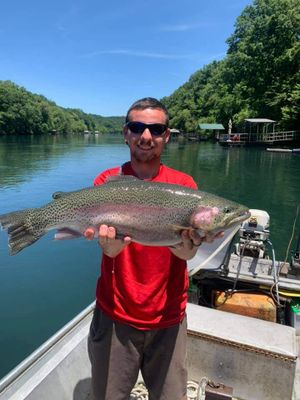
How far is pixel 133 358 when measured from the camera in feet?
9.25

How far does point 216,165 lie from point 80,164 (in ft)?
44.2

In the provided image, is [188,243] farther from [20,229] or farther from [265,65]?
[265,65]

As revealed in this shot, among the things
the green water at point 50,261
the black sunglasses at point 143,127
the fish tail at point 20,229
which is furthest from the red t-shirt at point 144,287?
the green water at point 50,261

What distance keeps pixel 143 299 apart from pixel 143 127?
48.4 inches

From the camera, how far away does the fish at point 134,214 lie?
2658 mm

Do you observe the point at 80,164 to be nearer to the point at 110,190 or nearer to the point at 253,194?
the point at 253,194

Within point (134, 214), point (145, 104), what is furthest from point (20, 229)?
point (145, 104)

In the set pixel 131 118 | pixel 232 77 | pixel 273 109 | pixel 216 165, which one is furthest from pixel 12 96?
pixel 131 118

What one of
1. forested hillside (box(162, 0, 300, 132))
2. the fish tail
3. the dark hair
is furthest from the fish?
forested hillside (box(162, 0, 300, 132))

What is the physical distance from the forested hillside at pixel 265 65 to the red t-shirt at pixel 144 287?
5742 cm

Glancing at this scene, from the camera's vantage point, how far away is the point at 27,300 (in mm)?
9961

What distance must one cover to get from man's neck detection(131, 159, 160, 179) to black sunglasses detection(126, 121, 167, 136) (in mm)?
219

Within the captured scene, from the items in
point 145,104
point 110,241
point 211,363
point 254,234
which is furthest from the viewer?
point 254,234

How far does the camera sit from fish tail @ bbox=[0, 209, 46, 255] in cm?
282
